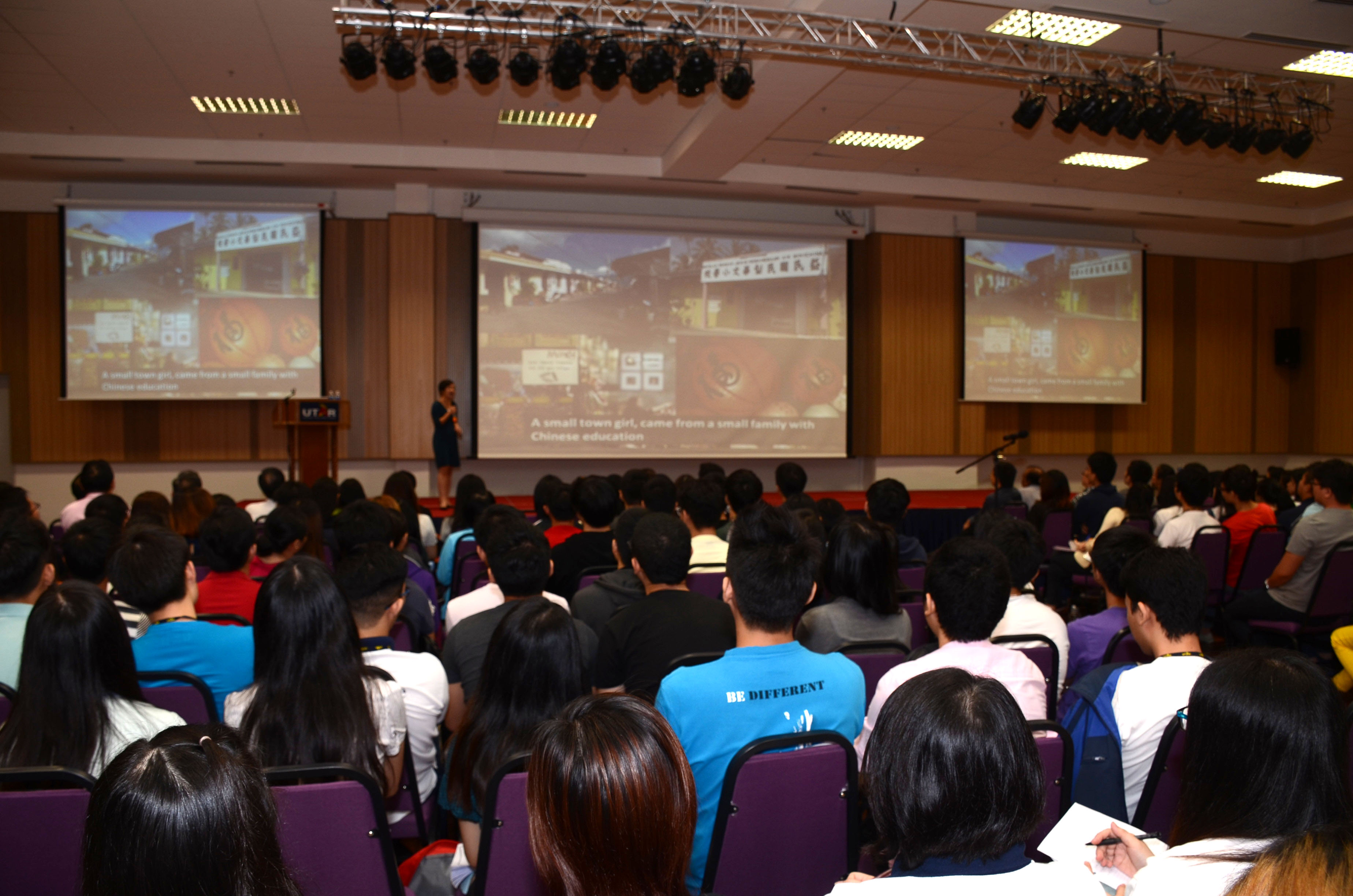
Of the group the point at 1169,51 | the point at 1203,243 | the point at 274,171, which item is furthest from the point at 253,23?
the point at 1203,243

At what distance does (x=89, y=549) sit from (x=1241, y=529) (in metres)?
6.25

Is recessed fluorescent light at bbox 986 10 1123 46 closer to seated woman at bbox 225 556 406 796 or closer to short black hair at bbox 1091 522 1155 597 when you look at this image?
short black hair at bbox 1091 522 1155 597

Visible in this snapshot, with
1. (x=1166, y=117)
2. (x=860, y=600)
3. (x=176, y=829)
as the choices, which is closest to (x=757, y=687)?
(x=860, y=600)

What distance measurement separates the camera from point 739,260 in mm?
10867

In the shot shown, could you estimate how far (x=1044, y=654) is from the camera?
2566mm

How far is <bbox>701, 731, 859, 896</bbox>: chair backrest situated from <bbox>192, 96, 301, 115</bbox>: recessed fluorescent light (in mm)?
8104

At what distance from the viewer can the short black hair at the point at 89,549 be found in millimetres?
3135

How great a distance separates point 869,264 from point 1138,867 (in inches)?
417

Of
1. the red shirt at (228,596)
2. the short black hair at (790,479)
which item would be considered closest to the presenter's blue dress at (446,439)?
the short black hair at (790,479)

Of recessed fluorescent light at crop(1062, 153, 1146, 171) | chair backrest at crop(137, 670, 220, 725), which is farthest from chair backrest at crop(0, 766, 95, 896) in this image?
recessed fluorescent light at crop(1062, 153, 1146, 171)

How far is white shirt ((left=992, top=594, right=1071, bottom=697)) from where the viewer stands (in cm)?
280

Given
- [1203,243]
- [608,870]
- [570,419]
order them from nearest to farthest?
[608,870] → [570,419] → [1203,243]

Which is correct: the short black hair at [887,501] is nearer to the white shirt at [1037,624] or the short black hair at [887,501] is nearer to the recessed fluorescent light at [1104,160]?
the white shirt at [1037,624]

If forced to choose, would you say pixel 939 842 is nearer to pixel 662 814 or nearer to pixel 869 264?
pixel 662 814
